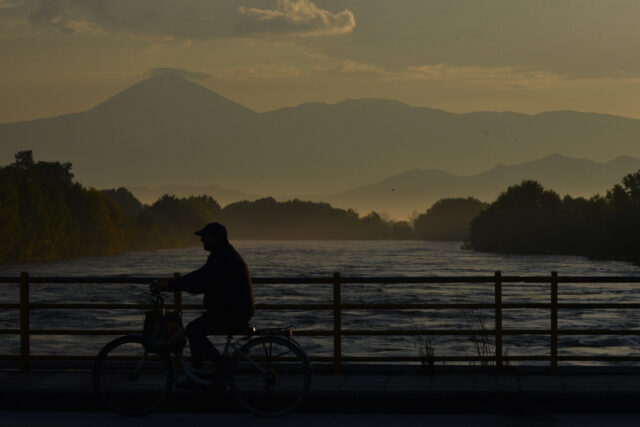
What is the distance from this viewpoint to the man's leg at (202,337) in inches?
368

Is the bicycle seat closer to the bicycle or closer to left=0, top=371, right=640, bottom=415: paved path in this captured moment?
the bicycle

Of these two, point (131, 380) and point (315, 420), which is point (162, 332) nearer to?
point (131, 380)

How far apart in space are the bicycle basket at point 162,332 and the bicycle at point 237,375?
0.19ft

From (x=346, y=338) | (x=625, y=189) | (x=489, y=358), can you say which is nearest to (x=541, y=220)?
(x=625, y=189)

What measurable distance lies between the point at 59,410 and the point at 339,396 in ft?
9.10

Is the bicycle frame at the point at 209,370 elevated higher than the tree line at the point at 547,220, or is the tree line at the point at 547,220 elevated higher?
the tree line at the point at 547,220

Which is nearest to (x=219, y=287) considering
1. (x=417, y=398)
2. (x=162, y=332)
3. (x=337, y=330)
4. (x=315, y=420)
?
(x=162, y=332)

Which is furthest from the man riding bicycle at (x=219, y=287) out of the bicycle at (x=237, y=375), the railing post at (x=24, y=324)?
the railing post at (x=24, y=324)

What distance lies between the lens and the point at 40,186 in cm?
→ 16188

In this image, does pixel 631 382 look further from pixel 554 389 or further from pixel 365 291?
pixel 365 291

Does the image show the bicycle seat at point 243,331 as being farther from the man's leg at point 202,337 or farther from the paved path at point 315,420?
the paved path at point 315,420

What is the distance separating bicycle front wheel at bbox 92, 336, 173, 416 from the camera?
953cm

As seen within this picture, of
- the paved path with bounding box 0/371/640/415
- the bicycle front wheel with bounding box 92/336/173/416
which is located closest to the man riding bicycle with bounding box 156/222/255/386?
the bicycle front wheel with bounding box 92/336/173/416

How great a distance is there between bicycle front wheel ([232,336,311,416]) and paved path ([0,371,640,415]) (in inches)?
9.9
